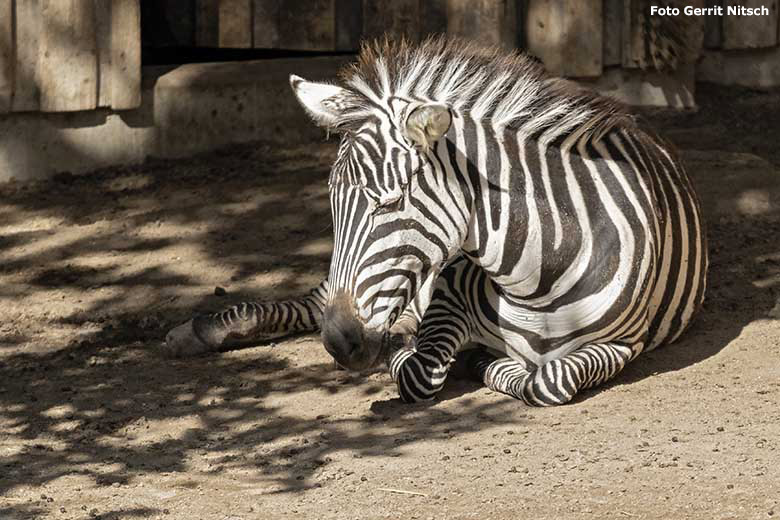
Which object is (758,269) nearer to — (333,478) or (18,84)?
(333,478)

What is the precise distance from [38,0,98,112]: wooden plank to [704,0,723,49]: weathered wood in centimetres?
454

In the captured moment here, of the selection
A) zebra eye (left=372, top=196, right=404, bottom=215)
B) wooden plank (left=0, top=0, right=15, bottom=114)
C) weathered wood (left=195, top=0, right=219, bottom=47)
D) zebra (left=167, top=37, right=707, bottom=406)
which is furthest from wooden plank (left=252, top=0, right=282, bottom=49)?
zebra eye (left=372, top=196, right=404, bottom=215)

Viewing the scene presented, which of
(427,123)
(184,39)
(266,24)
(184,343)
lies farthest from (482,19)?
(427,123)

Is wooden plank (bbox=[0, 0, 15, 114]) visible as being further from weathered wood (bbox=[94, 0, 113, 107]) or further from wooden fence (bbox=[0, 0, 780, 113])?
weathered wood (bbox=[94, 0, 113, 107])

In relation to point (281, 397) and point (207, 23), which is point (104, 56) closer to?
point (207, 23)

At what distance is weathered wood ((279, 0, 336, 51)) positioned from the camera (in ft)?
31.3

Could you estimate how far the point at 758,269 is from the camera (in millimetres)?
7016

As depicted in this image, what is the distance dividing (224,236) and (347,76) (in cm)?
261

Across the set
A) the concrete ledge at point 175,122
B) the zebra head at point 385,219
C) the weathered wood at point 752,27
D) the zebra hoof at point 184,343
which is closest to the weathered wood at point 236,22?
the concrete ledge at point 175,122

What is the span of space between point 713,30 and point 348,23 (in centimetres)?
273

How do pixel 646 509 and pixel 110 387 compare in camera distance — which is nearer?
pixel 646 509

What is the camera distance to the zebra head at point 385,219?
496 cm

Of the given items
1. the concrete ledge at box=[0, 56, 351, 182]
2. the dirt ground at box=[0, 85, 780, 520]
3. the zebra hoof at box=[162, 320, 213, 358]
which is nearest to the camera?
the dirt ground at box=[0, 85, 780, 520]

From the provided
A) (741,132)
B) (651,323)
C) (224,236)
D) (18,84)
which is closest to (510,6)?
(741,132)
